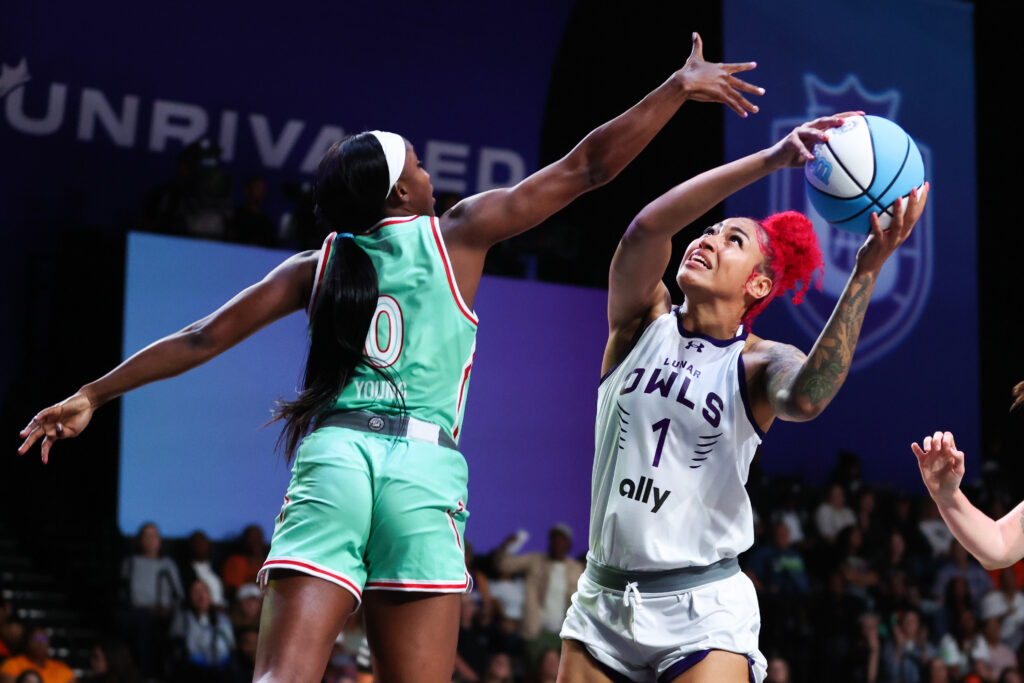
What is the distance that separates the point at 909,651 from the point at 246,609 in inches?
215

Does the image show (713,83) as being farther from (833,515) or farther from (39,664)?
(833,515)

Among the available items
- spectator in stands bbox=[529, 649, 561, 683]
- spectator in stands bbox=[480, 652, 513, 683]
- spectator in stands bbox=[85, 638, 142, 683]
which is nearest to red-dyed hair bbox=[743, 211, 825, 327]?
spectator in stands bbox=[480, 652, 513, 683]

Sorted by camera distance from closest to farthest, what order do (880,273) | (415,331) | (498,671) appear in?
(415,331), (498,671), (880,273)

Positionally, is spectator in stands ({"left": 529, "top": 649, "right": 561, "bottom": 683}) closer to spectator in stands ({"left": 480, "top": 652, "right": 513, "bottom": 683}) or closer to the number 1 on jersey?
spectator in stands ({"left": 480, "top": 652, "right": 513, "bottom": 683})

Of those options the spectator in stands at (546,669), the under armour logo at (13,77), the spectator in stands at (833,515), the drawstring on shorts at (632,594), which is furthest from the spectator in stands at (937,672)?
the under armour logo at (13,77)

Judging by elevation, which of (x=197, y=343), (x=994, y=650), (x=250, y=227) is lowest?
(x=994, y=650)

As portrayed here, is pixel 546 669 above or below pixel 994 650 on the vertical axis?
above

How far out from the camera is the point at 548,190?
2.87 metres

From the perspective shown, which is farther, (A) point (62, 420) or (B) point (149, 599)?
(B) point (149, 599)

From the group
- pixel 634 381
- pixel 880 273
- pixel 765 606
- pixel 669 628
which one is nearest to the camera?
pixel 669 628

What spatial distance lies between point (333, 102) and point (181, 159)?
7.31 feet

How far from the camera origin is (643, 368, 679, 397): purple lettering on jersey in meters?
3.42

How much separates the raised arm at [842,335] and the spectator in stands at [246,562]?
5.94 metres

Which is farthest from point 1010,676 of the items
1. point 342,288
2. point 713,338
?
point 342,288
